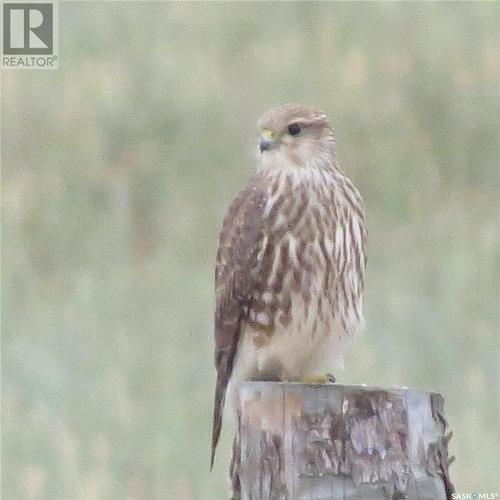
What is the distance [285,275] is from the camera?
4.68m

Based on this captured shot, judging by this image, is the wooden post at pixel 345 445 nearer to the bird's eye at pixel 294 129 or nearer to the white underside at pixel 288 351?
the white underside at pixel 288 351

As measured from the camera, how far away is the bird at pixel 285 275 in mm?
4707

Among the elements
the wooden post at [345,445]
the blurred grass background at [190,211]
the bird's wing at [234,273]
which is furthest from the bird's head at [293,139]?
the blurred grass background at [190,211]

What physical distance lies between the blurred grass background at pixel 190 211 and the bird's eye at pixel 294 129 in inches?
92.9

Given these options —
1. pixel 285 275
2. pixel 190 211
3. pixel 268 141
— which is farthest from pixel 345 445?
pixel 190 211

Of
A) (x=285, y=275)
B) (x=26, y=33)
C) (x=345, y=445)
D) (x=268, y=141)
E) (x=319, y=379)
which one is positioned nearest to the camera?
(x=345, y=445)

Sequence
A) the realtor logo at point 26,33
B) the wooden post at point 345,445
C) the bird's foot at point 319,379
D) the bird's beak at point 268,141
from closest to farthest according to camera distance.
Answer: the wooden post at point 345,445
the bird's foot at point 319,379
the bird's beak at point 268,141
the realtor logo at point 26,33

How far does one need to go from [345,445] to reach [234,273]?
1.12 m

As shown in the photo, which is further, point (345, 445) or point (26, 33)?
point (26, 33)

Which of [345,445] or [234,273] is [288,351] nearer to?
[234,273]

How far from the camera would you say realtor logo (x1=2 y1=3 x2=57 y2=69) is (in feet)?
29.3

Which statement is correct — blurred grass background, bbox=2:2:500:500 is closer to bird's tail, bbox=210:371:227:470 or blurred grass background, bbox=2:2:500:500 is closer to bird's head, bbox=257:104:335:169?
bird's tail, bbox=210:371:227:470

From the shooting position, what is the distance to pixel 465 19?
34.2 ft

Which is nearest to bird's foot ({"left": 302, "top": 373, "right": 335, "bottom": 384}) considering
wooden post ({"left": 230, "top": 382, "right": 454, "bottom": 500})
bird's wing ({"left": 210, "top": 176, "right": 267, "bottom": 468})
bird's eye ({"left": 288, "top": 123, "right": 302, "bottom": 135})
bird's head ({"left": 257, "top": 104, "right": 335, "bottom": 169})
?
bird's wing ({"left": 210, "top": 176, "right": 267, "bottom": 468})
